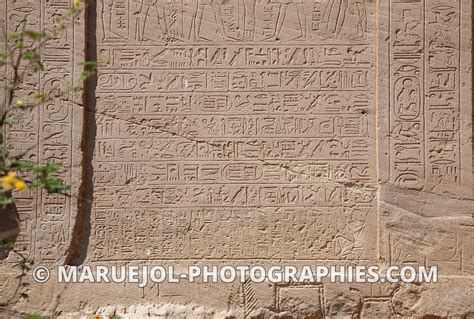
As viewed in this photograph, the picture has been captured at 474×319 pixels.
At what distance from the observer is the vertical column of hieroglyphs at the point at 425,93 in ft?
14.9

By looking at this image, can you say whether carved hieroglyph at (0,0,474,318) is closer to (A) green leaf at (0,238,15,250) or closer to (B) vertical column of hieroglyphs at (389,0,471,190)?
(B) vertical column of hieroglyphs at (389,0,471,190)

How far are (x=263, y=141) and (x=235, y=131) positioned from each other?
0.75ft

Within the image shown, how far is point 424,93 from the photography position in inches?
181

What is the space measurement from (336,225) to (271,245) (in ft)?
1.69

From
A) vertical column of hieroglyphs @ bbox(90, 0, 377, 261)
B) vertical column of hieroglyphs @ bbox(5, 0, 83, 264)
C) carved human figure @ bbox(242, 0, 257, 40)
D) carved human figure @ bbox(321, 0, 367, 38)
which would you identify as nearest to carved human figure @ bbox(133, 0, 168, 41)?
vertical column of hieroglyphs @ bbox(90, 0, 377, 261)

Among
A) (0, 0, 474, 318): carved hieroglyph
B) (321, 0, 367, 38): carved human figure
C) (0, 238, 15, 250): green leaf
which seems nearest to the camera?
(0, 238, 15, 250): green leaf

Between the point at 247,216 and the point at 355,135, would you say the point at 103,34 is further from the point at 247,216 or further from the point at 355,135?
the point at 355,135

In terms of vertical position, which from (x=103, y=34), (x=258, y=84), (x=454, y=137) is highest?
(x=103, y=34)

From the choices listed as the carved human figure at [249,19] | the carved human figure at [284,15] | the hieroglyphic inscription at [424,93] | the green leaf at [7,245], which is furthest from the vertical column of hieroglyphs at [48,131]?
the hieroglyphic inscription at [424,93]

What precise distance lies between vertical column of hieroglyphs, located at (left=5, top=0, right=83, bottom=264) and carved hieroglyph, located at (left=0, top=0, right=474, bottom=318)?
1cm

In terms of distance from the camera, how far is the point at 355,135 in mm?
4625

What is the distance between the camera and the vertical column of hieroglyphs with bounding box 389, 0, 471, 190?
4.55m

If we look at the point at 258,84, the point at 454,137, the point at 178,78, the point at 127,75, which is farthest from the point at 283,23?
the point at 454,137

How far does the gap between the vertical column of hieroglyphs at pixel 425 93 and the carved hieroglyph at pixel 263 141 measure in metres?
0.01
